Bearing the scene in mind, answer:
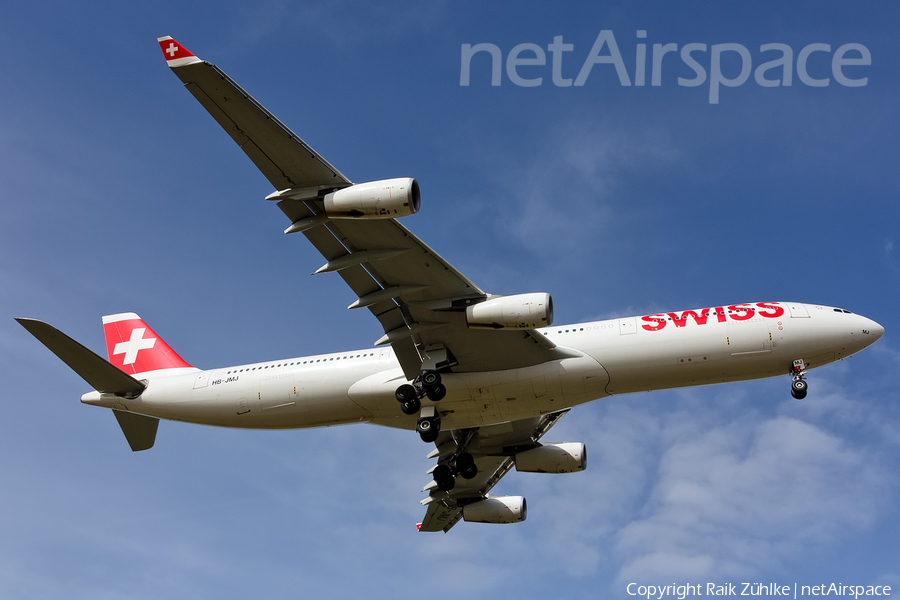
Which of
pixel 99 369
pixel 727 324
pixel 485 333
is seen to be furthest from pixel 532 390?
pixel 99 369

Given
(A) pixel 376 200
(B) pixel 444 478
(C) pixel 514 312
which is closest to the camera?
(A) pixel 376 200

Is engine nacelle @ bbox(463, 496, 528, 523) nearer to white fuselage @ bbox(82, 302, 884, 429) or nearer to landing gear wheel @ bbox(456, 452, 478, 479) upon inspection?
landing gear wheel @ bbox(456, 452, 478, 479)

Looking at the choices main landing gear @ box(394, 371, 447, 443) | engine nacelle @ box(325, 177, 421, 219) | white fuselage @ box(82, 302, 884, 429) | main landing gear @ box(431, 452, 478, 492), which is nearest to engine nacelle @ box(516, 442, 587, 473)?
main landing gear @ box(431, 452, 478, 492)

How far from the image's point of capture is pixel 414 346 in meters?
30.0

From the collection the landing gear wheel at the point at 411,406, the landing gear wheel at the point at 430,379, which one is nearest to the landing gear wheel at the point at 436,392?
the landing gear wheel at the point at 430,379

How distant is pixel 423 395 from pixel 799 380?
519 inches

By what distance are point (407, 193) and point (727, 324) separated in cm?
1241

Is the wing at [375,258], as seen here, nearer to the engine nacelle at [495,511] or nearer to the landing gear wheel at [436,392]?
the landing gear wheel at [436,392]

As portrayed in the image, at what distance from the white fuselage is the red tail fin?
2.96m

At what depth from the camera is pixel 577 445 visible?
120 ft

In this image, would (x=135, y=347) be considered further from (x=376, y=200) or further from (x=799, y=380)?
(x=799, y=380)

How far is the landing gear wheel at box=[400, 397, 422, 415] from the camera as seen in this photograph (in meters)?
29.5

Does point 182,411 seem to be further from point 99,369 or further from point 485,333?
point 485,333

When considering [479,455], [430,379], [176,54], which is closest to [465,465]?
[479,455]
